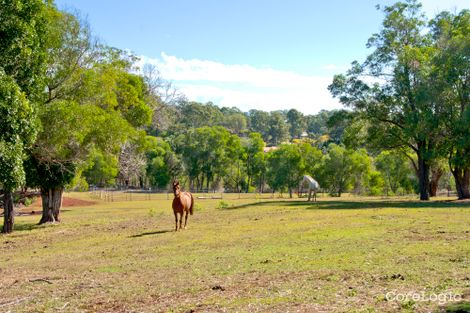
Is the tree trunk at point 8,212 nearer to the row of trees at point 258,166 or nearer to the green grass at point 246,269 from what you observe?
the green grass at point 246,269

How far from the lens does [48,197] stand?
2752cm

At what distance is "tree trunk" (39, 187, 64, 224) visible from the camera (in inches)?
1077

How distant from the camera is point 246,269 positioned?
36.8 feet

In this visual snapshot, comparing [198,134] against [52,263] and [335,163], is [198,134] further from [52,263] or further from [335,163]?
[52,263]

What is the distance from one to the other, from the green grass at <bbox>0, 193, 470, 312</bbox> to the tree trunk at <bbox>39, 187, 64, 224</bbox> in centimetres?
740

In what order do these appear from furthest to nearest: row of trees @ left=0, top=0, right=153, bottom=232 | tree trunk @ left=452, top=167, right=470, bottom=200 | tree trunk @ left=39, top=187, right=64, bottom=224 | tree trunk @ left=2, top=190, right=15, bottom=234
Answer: tree trunk @ left=452, top=167, right=470, bottom=200 < tree trunk @ left=39, top=187, right=64, bottom=224 < tree trunk @ left=2, top=190, right=15, bottom=234 < row of trees @ left=0, top=0, right=153, bottom=232

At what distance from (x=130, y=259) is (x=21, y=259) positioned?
14.4ft

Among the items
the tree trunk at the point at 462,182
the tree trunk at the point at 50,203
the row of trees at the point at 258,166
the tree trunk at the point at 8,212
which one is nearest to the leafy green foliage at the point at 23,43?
the tree trunk at the point at 8,212

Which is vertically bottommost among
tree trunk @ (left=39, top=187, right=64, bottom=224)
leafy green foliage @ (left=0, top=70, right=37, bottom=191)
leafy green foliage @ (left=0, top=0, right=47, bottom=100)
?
tree trunk @ (left=39, top=187, right=64, bottom=224)

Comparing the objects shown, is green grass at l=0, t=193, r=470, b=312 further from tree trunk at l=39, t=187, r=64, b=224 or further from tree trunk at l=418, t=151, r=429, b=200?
tree trunk at l=418, t=151, r=429, b=200

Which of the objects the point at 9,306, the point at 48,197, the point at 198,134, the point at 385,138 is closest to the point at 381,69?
the point at 385,138

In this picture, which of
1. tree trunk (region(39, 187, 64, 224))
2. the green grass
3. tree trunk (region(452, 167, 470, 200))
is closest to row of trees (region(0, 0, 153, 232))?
tree trunk (region(39, 187, 64, 224))

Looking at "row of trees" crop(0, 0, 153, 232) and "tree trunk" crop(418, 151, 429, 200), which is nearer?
"row of trees" crop(0, 0, 153, 232)

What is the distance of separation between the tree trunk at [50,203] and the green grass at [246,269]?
740cm
